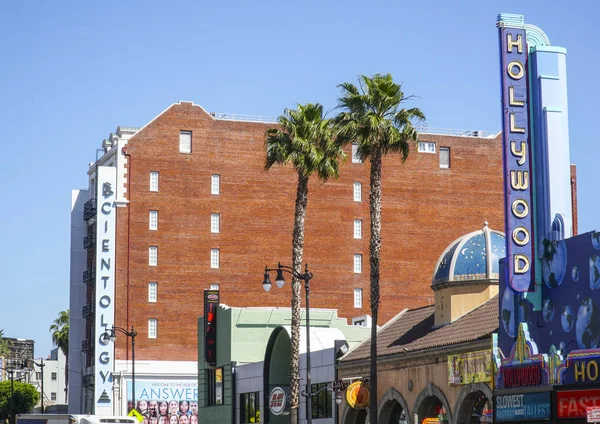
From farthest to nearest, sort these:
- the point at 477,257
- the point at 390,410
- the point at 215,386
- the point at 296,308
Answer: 1. the point at 215,386
2. the point at 296,308
3. the point at 390,410
4. the point at 477,257

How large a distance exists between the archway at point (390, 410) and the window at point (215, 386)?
21464mm

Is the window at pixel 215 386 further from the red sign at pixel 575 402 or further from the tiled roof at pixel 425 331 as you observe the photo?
the red sign at pixel 575 402

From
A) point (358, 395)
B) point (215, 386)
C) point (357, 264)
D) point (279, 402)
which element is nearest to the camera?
point (358, 395)

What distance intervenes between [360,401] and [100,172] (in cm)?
4507

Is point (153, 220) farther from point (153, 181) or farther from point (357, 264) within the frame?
point (357, 264)

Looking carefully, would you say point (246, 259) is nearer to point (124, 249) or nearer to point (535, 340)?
point (124, 249)

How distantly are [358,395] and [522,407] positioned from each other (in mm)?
14074

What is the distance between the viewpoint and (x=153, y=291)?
86062mm

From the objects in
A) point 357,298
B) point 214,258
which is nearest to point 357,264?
point 357,298

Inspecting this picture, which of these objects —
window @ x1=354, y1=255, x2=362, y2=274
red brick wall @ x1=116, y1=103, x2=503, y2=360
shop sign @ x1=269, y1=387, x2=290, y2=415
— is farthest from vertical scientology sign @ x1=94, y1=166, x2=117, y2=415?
shop sign @ x1=269, y1=387, x2=290, y2=415

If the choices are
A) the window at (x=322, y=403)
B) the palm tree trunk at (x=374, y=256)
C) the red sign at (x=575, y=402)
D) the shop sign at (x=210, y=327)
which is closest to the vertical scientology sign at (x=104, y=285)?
the shop sign at (x=210, y=327)

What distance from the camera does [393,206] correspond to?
303ft

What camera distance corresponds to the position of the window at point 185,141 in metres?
87.4

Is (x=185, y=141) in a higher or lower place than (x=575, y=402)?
higher
